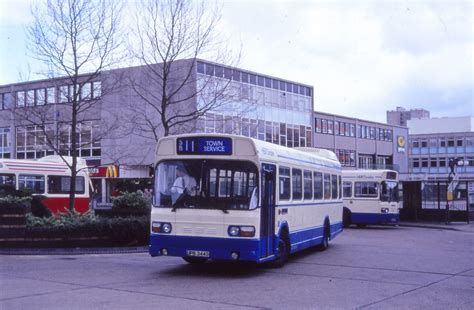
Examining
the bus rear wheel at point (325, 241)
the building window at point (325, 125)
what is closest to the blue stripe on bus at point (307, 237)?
the bus rear wheel at point (325, 241)

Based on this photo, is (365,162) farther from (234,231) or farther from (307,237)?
(234,231)

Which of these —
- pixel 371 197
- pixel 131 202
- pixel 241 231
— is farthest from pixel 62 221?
pixel 371 197

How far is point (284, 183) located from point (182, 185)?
280 centimetres

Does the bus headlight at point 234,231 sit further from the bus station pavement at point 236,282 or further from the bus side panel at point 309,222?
the bus side panel at point 309,222

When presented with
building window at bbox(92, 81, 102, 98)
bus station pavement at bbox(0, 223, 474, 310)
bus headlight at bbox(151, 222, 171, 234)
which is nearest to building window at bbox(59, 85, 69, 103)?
building window at bbox(92, 81, 102, 98)

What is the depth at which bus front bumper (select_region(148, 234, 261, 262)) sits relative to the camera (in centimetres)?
1248

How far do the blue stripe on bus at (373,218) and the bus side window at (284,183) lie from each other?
17.1 meters

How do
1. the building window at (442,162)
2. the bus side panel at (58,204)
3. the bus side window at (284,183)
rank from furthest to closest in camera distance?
the building window at (442,162) → the bus side panel at (58,204) → the bus side window at (284,183)

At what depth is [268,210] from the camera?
13.5 meters

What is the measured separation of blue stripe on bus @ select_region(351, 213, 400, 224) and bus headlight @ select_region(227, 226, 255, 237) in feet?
64.9

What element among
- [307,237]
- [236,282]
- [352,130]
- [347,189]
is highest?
[352,130]

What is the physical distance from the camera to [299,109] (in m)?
65.6

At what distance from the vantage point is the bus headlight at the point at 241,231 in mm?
12500

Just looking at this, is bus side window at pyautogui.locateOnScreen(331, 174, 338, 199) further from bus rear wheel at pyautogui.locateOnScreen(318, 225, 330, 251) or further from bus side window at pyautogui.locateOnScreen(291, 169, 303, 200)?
bus side window at pyautogui.locateOnScreen(291, 169, 303, 200)
